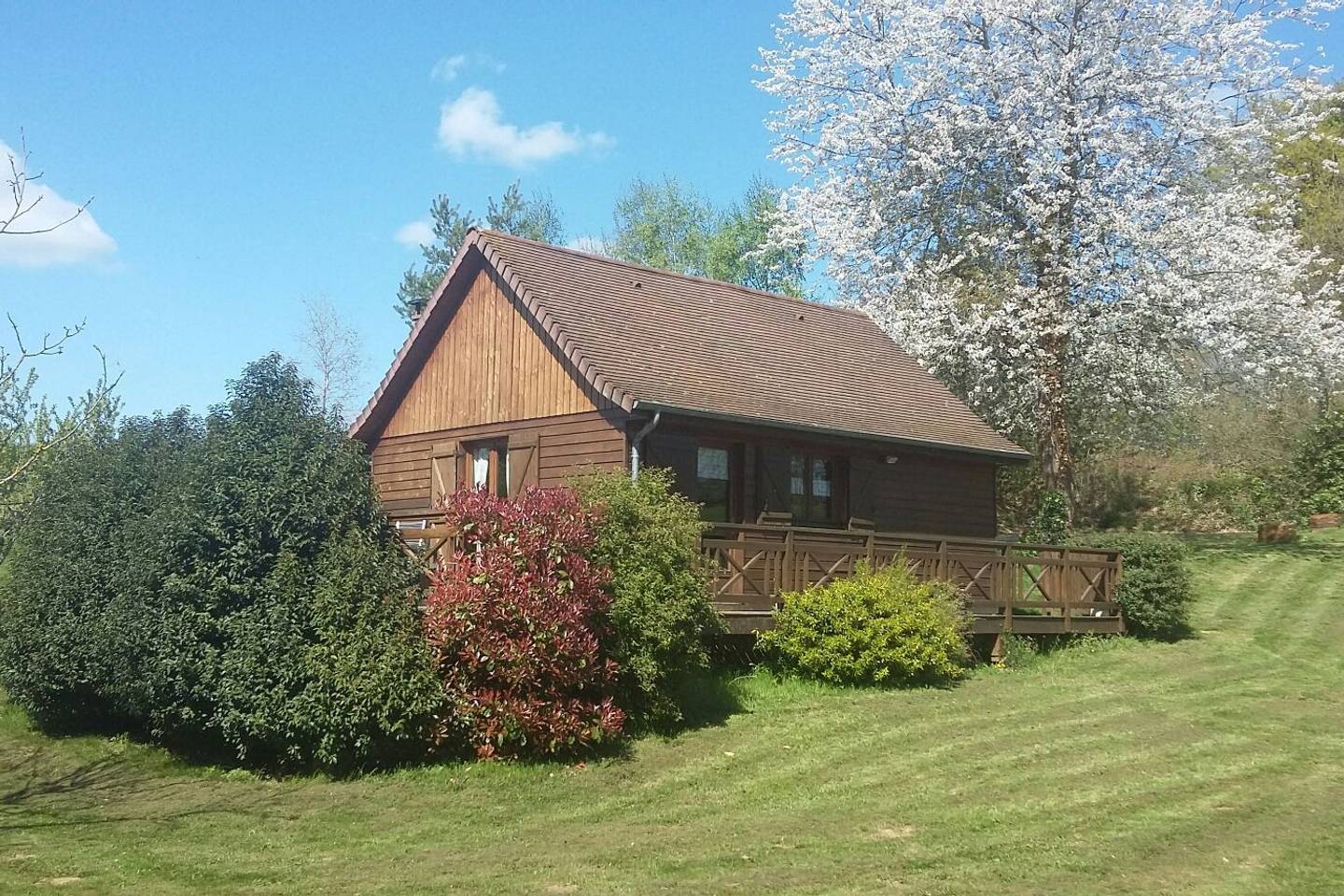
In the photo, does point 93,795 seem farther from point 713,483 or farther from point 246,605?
point 713,483

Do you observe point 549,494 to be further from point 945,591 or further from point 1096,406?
point 1096,406

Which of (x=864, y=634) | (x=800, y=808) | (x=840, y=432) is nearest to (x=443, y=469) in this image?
(x=840, y=432)

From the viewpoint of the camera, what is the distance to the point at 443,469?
798 inches

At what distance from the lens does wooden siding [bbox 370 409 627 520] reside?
56.1 ft

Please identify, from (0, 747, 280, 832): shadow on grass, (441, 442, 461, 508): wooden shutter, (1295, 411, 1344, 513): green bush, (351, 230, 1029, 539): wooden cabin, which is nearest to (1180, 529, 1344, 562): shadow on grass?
(1295, 411, 1344, 513): green bush

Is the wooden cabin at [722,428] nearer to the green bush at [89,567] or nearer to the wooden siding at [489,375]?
the wooden siding at [489,375]

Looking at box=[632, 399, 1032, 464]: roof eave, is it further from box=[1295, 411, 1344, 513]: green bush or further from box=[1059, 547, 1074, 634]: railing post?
box=[1295, 411, 1344, 513]: green bush

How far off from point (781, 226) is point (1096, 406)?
795cm

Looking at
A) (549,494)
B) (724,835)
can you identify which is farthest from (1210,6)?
(724,835)

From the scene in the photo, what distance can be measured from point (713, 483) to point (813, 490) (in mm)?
2160

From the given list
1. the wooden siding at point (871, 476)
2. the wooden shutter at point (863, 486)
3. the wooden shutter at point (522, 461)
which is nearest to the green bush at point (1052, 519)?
the wooden siding at point (871, 476)

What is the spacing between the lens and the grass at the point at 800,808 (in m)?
8.05

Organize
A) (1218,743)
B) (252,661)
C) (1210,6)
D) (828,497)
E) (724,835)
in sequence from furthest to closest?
(1210,6), (828,497), (1218,743), (252,661), (724,835)

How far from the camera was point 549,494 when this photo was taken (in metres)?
12.2
